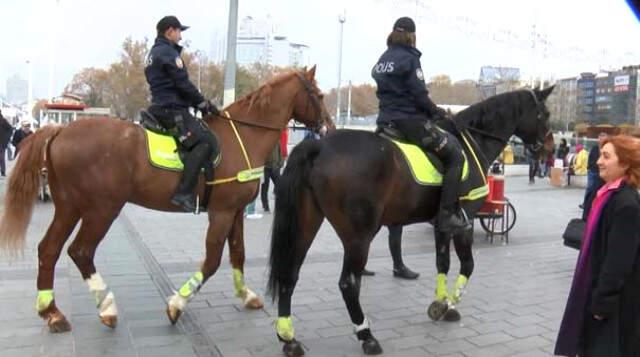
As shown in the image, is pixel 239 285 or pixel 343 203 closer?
pixel 343 203

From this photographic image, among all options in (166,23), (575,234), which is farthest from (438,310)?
(166,23)

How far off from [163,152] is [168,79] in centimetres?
68

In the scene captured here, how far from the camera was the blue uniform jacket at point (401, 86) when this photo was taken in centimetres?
515

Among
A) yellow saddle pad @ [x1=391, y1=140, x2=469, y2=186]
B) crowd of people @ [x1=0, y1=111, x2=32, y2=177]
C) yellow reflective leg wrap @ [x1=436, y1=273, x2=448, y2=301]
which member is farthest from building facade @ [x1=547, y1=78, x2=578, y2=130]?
yellow saddle pad @ [x1=391, y1=140, x2=469, y2=186]

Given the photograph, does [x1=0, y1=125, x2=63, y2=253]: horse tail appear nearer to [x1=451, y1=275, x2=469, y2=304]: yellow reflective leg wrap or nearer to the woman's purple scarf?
[x1=451, y1=275, x2=469, y2=304]: yellow reflective leg wrap

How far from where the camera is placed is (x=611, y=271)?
2980 millimetres

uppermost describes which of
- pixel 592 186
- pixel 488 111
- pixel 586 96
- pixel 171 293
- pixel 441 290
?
pixel 586 96

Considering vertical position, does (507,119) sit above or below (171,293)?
above

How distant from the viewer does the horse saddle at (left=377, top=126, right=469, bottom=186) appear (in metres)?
5.15

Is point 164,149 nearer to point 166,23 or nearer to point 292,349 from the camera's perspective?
point 166,23

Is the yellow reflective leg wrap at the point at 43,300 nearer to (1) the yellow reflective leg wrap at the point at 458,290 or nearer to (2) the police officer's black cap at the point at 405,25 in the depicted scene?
(1) the yellow reflective leg wrap at the point at 458,290

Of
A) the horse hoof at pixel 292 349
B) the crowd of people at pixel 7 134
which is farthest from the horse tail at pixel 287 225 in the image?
the crowd of people at pixel 7 134

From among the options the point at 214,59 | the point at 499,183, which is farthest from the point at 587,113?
the point at 499,183

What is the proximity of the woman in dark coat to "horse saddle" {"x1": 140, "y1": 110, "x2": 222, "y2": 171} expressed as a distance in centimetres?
325
